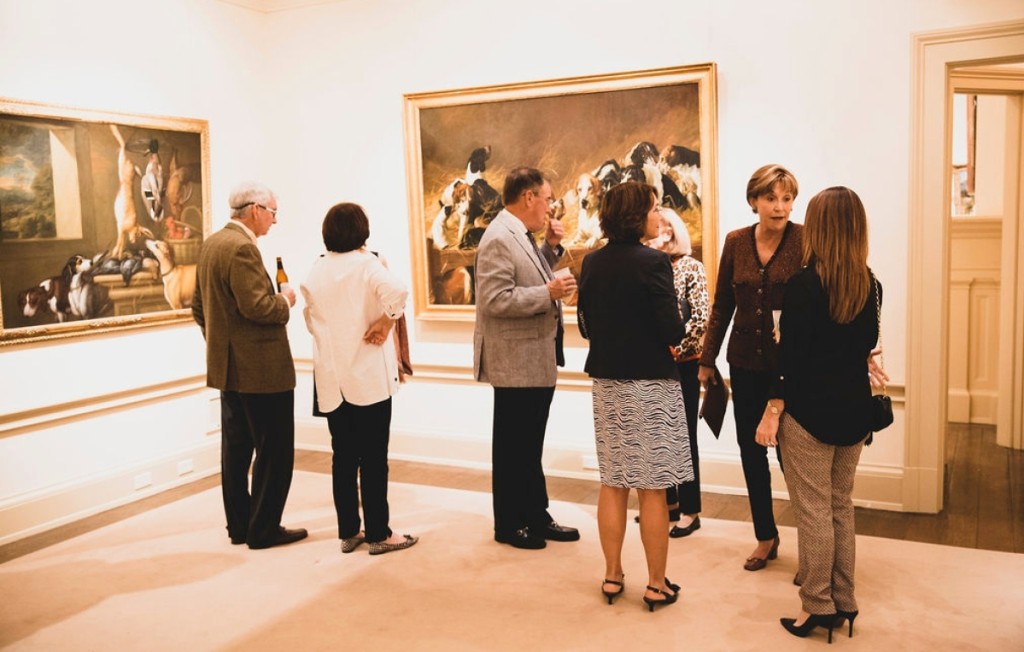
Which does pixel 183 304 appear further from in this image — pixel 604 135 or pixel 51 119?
pixel 604 135

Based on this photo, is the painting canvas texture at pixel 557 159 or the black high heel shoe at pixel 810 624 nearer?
the black high heel shoe at pixel 810 624

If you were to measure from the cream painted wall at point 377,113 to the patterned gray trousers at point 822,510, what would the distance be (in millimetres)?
1865

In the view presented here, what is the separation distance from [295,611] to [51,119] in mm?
3268

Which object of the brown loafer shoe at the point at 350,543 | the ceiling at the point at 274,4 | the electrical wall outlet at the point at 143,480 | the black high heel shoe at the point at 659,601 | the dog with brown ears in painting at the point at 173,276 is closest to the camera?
the black high heel shoe at the point at 659,601

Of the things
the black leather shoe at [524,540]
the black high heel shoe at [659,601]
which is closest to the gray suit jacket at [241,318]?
the black leather shoe at [524,540]

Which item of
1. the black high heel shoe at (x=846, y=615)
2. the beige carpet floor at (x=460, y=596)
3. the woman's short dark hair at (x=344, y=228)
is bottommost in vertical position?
the beige carpet floor at (x=460, y=596)

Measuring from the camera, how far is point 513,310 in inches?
166

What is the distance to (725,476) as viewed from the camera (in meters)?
5.45

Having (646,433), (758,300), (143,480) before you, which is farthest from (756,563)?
(143,480)

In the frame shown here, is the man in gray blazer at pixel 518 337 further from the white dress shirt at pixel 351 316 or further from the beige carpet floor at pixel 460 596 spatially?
the white dress shirt at pixel 351 316

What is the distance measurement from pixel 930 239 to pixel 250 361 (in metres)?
3.65

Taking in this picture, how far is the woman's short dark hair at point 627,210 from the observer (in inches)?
138

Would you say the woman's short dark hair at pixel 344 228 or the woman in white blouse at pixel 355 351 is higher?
the woman's short dark hair at pixel 344 228

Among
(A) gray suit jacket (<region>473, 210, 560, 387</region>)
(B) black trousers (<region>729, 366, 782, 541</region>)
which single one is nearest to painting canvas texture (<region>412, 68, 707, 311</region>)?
(A) gray suit jacket (<region>473, 210, 560, 387</region>)
